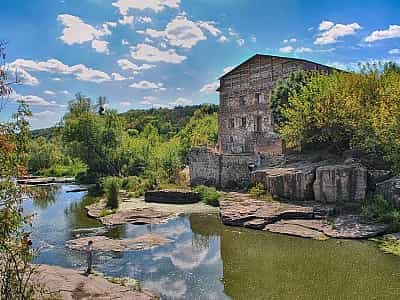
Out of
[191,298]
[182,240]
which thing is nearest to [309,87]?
[182,240]

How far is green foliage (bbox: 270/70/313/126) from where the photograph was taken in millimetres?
32719

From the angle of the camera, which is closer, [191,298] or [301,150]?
[191,298]

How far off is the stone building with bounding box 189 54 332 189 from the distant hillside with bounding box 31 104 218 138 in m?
20.2

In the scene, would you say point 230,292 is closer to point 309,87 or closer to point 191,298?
point 191,298

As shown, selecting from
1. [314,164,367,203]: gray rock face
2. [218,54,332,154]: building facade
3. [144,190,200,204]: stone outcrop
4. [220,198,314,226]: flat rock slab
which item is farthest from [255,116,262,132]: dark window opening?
[314,164,367,203]: gray rock face

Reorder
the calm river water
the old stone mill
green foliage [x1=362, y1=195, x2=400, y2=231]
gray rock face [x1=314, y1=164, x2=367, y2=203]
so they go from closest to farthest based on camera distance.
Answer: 1. the calm river water
2. green foliage [x1=362, y1=195, x2=400, y2=231]
3. gray rock face [x1=314, y1=164, x2=367, y2=203]
4. the old stone mill

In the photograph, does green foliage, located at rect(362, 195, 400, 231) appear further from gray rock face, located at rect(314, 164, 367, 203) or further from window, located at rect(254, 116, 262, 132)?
window, located at rect(254, 116, 262, 132)

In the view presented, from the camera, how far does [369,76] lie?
86.5ft

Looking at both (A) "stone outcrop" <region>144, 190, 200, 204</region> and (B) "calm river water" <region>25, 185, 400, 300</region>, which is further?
(A) "stone outcrop" <region>144, 190, 200, 204</region>

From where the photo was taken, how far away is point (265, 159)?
101 feet

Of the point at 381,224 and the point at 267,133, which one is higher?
the point at 267,133

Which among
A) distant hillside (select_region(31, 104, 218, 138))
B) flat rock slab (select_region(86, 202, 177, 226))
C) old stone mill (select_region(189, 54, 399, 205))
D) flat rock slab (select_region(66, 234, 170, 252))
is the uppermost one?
distant hillside (select_region(31, 104, 218, 138))

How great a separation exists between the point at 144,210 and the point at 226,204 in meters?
5.42

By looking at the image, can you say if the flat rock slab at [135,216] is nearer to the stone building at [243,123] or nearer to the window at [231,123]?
the stone building at [243,123]
